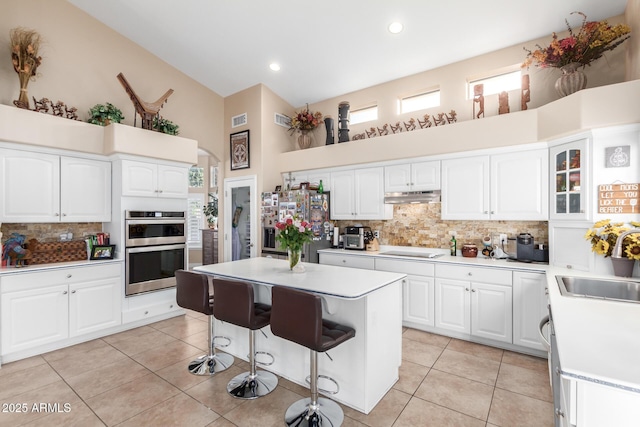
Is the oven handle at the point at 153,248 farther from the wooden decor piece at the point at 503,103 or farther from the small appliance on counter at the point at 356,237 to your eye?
the wooden decor piece at the point at 503,103

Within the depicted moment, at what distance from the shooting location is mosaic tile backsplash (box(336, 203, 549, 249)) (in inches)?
147

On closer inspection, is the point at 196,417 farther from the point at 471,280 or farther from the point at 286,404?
the point at 471,280

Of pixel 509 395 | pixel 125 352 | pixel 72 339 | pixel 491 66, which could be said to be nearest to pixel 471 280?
pixel 509 395

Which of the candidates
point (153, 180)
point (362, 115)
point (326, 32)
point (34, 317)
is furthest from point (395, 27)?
point (34, 317)

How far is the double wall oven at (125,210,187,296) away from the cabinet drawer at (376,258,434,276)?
304cm

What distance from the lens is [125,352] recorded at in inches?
134

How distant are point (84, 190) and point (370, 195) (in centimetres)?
395

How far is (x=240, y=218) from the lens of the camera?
560cm

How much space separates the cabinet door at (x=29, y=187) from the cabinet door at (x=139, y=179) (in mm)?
712

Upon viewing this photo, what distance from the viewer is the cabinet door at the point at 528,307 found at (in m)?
3.08

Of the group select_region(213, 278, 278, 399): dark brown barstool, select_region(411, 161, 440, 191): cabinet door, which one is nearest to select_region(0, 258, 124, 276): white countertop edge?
select_region(213, 278, 278, 399): dark brown barstool

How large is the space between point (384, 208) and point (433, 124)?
54.7 inches

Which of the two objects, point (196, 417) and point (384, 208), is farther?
point (384, 208)

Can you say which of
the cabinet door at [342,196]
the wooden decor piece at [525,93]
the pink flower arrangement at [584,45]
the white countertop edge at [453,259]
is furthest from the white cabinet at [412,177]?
the pink flower arrangement at [584,45]
